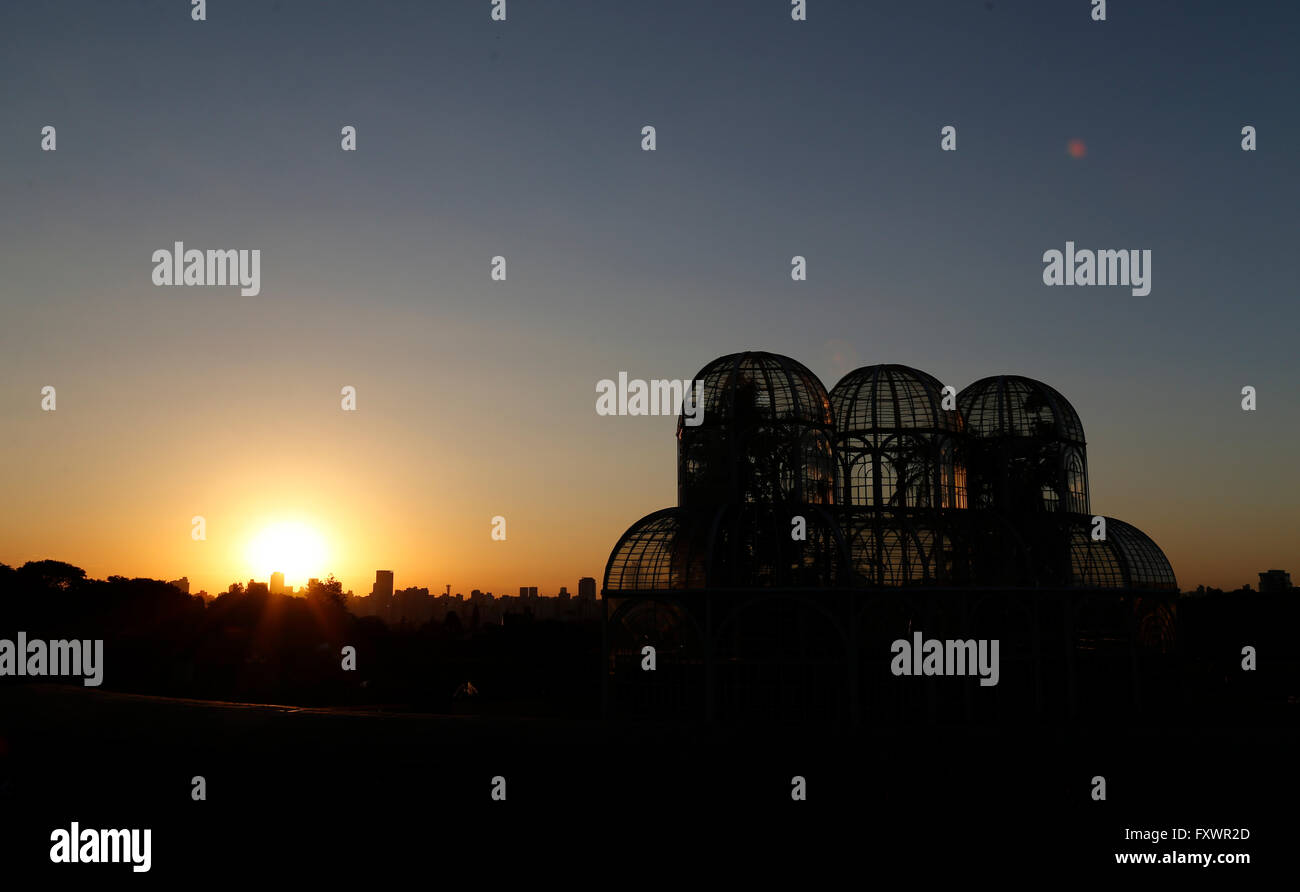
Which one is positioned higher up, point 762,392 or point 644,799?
point 762,392

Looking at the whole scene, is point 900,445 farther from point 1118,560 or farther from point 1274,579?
point 1274,579

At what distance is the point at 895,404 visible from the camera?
1638 inches

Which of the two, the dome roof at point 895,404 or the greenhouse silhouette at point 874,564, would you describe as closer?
the greenhouse silhouette at point 874,564

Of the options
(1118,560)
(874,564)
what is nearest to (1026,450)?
(1118,560)

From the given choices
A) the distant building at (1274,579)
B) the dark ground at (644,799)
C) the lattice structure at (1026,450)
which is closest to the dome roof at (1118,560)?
the lattice structure at (1026,450)

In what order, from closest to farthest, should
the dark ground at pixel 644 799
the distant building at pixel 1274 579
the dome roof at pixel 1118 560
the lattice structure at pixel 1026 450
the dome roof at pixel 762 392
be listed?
the dark ground at pixel 644 799
the dome roof at pixel 762 392
the dome roof at pixel 1118 560
the lattice structure at pixel 1026 450
the distant building at pixel 1274 579

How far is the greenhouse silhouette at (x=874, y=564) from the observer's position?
33219 mm

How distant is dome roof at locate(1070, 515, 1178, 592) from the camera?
131 feet

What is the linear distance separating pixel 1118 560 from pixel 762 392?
16.3 metres

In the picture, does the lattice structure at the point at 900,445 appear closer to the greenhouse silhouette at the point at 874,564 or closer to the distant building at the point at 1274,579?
the greenhouse silhouette at the point at 874,564

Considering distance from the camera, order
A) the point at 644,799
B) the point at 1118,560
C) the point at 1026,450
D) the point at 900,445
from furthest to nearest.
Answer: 1. the point at 1026,450
2. the point at 900,445
3. the point at 1118,560
4. the point at 644,799

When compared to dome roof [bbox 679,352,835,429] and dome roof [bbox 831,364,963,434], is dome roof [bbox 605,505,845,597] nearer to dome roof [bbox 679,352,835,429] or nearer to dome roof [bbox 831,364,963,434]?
dome roof [bbox 679,352,835,429]

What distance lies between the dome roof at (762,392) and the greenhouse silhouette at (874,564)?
0.08 meters
